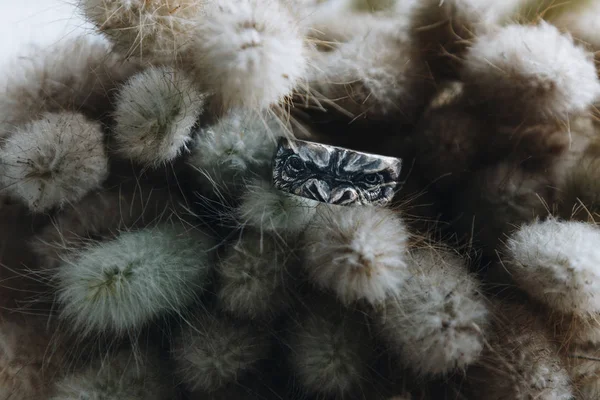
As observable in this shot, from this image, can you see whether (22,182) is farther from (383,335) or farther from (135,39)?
(383,335)

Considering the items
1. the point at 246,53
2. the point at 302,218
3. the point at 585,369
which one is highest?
the point at 246,53

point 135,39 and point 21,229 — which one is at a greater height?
point 135,39

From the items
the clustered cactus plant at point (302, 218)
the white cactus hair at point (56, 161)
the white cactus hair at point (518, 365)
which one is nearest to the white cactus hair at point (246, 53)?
the clustered cactus plant at point (302, 218)

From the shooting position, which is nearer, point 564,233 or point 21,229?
point 564,233

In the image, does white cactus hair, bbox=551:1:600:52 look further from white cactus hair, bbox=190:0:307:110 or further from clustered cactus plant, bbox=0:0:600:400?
white cactus hair, bbox=190:0:307:110

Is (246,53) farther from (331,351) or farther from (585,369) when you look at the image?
(585,369)

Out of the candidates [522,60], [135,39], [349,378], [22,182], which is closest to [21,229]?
[22,182]

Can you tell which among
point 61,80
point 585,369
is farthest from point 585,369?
point 61,80
